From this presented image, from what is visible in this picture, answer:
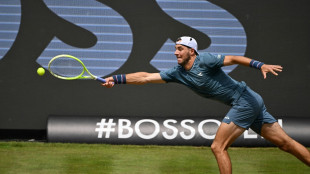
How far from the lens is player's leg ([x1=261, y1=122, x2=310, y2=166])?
19.2 ft

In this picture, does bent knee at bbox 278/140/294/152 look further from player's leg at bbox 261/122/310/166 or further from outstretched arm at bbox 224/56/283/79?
outstretched arm at bbox 224/56/283/79

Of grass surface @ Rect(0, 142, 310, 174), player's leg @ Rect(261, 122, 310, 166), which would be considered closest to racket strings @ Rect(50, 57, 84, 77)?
grass surface @ Rect(0, 142, 310, 174)

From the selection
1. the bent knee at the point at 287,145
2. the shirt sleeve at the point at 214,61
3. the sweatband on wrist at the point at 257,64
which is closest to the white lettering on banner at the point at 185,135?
the bent knee at the point at 287,145

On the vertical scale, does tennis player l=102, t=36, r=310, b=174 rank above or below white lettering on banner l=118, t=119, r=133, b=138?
above

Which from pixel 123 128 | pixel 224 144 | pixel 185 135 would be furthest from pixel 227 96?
pixel 123 128

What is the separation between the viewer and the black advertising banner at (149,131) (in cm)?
906

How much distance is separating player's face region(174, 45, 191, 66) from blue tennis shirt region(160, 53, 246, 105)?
96 mm

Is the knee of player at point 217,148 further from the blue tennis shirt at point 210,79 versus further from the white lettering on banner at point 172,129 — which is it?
the white lettering on banner at point 172,129

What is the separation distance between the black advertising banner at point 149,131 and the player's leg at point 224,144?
323 centimetres

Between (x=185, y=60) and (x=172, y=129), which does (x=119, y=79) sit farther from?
(x=172, y=129)

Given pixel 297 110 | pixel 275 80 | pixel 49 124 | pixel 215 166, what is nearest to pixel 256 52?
pixel 275 80

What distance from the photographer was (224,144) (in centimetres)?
573

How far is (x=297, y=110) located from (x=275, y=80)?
0.67 metres

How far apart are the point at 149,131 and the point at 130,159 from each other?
135cm
